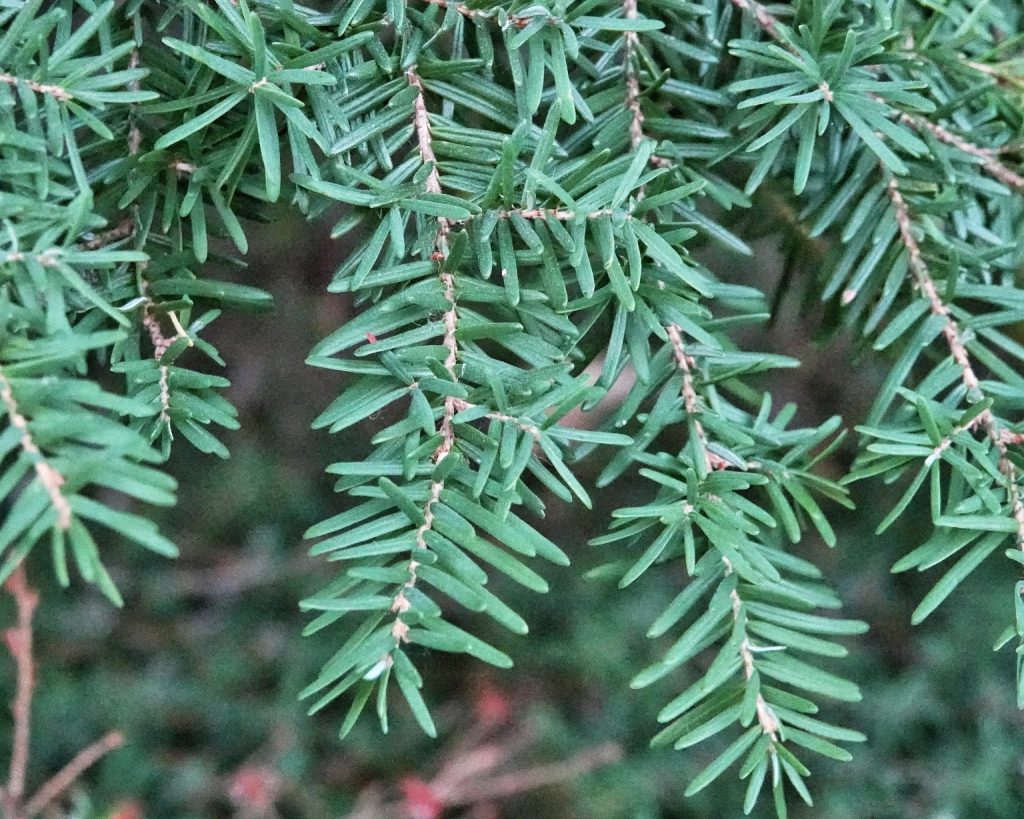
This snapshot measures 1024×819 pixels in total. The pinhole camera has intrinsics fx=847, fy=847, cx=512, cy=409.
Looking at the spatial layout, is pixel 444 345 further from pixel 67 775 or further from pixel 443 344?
pixel 67 775

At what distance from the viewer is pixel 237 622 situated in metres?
0.96

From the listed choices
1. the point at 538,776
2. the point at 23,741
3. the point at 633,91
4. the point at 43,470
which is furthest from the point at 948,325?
the point at 23,741

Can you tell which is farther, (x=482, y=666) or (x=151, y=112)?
(x=482, y=666)

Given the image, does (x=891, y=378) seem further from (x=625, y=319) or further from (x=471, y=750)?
(x=471, y=750)

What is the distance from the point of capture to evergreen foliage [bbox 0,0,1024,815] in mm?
360

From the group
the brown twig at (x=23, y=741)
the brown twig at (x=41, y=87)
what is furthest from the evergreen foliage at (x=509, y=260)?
the brown twig at (x=23, y=741)

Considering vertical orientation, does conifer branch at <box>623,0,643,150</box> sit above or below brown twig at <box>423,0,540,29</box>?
below

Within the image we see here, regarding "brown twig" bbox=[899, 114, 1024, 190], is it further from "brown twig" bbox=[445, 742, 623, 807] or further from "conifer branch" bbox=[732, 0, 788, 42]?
"brown twig" bbox=[445, 742, 623, 807]

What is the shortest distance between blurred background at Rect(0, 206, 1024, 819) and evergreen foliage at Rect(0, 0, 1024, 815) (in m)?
0.47

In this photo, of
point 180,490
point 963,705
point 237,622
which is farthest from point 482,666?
point 963,705

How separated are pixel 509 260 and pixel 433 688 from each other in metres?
0.69

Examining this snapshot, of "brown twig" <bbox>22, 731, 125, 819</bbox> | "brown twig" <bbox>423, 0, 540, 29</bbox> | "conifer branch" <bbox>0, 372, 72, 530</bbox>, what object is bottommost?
"brown twig" <bbox>22, 731, 125, 819</bbox>

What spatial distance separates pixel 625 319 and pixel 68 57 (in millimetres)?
276

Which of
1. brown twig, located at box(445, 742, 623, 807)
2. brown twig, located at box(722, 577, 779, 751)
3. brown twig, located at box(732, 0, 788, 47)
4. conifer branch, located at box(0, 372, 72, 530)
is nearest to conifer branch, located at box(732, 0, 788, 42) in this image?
brown twig, located at box(732, 0, 788, 47)
